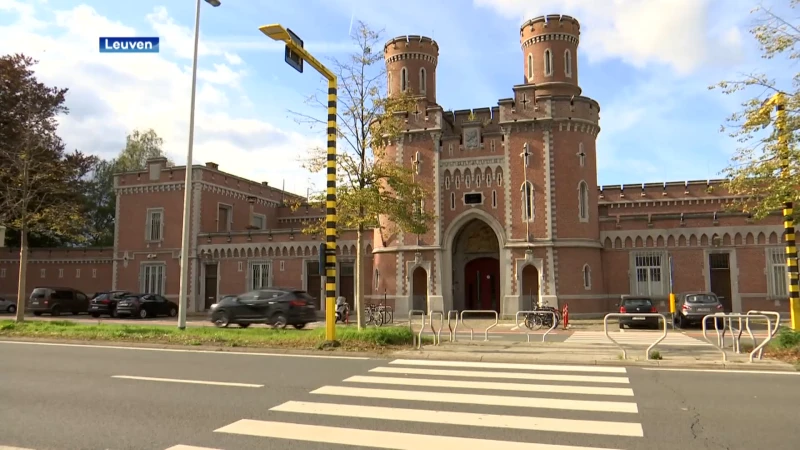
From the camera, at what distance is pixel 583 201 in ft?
95.0

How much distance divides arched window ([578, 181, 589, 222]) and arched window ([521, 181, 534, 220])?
2387 millimetres

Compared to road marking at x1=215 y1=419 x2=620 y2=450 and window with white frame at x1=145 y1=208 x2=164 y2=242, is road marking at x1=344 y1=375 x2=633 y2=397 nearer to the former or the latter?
road marking at x1=215 y1=419 x2=620 y2=450

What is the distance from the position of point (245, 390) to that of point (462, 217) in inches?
872

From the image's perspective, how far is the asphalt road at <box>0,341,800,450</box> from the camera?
19.4 ft

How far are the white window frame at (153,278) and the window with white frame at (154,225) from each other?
5.66 feet

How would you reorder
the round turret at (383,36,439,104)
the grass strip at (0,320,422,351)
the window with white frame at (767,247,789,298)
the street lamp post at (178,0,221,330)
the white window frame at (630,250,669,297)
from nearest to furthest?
the grass strip at (0,320,422,351)
the street lamp post at (178,0,221,330)
the window with white frame at (767,247,789,298)
the white window frame at (630,250,669,297)
the round turret at (383,36,439,104)

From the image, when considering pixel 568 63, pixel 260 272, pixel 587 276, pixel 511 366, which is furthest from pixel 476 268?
pixel 511 366

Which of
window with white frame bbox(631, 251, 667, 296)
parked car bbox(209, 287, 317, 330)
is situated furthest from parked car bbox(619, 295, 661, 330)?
parked car bbox(209, 287, 317, 330)

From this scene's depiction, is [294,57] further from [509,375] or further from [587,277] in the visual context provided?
[587,277]

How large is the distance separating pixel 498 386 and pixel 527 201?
815 inches

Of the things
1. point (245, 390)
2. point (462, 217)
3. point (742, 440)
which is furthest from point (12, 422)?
point (462, 217)

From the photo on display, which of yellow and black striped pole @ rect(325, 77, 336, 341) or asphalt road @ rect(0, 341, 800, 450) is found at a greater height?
yellow and black striped pole @ rect(325, 77, 336, 341)

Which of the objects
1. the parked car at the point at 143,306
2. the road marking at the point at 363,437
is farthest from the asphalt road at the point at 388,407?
the parked car at the point at 143,306

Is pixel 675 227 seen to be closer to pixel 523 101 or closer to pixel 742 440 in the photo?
pixel 523 101
